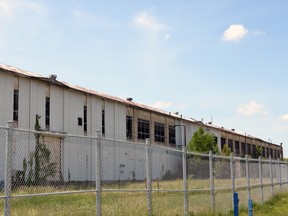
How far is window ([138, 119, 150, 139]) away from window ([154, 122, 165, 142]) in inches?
75.5

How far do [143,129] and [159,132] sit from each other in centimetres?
421

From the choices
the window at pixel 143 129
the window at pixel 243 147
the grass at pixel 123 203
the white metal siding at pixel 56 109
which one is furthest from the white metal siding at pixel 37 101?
the window at pixel 243 147

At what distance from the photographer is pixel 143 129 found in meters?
46.3

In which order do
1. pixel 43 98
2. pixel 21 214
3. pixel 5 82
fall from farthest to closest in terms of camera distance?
pixel 43 98, pixel 5 82, pixel 21 214

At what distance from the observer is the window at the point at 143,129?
45.8 m

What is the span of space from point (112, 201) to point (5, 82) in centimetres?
1959

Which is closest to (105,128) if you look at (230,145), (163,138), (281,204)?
(163,138)

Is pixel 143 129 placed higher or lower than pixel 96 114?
lower

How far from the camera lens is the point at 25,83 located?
31.1m

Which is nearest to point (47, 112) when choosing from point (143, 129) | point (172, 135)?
point (143, 129)

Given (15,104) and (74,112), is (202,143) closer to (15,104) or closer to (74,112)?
(74,112)

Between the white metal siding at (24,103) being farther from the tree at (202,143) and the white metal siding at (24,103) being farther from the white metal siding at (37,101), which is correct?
the tree at (202,143)

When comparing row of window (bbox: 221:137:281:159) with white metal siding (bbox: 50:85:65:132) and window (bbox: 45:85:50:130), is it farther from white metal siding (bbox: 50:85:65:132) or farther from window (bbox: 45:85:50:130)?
window (bbox: 45:85:50:130)

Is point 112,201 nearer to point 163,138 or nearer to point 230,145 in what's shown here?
point 163,138
